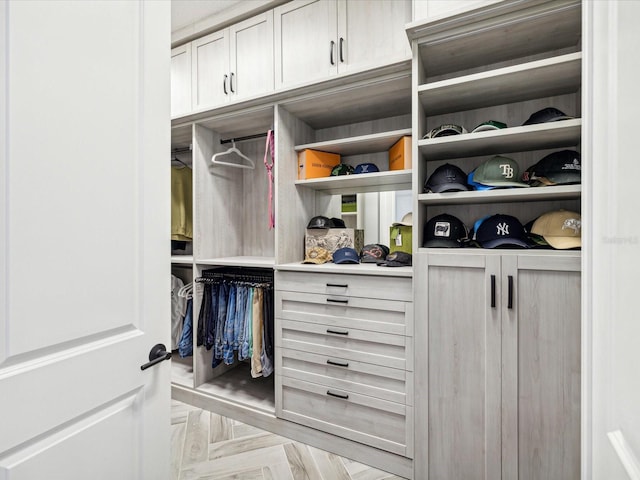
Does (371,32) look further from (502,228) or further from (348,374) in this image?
(348,374)

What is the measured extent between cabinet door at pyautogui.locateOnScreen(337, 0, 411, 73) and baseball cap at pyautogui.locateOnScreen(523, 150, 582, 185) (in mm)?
928

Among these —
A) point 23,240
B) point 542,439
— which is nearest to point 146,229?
point 23,240

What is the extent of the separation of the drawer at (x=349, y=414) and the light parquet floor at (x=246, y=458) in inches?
5.8

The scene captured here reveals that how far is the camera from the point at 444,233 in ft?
5.38

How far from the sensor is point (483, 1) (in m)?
1.38

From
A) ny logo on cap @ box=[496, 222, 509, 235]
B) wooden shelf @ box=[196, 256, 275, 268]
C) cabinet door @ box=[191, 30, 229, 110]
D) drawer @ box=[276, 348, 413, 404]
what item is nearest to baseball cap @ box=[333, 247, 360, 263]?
wooden shelf @ box=[196, 256, 275, 268]

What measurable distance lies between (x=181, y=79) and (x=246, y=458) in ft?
9.15

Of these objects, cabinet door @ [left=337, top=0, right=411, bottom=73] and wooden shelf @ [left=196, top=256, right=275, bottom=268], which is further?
wooden shelf @ [left=196, top=256, right=275, bottom=268]

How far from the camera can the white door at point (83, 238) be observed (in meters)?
0.70

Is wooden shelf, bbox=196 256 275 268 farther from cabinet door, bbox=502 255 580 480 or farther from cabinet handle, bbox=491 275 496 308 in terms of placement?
cabinet door, bbox=502 255 580 480

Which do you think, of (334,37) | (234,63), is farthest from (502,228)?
(234,63)

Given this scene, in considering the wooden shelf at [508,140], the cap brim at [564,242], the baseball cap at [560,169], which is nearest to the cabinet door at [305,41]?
the wooden shelf at [508,140]

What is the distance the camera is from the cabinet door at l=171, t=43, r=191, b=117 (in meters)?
2.62

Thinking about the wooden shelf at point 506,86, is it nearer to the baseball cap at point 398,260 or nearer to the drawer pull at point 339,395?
the baseball cap at point 398,260
